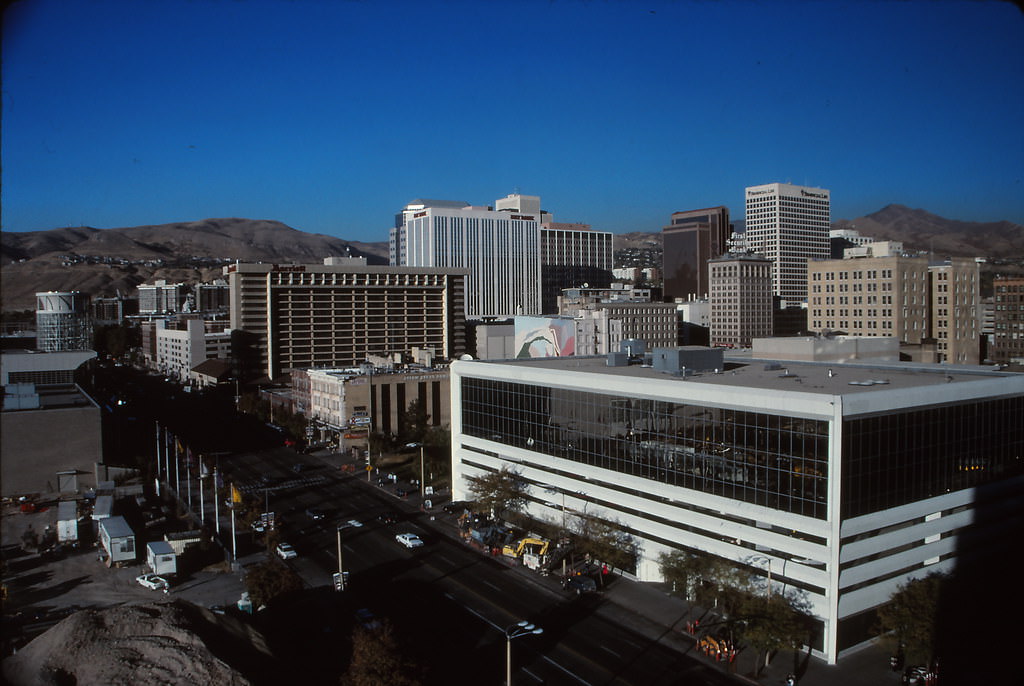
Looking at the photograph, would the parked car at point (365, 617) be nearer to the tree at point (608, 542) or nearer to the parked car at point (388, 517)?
the tree at point (608, 542)

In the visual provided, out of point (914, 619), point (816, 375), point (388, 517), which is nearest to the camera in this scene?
point (914, 619)

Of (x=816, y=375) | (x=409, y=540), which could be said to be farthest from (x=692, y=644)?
(x=409, y=540)

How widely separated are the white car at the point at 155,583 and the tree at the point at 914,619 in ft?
80.9

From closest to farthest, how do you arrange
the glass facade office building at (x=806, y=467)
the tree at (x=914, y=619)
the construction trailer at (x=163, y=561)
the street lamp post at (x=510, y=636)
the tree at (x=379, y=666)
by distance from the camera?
the tree at (x=379, y=666) → the street lamp post at (x=510, y=636) → the tree at (x=914, y=619) → the glass facade office building at (x=806, y=467) → the construction trailer at (x=163, y=561)

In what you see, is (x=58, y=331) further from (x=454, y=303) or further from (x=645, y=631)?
(x=645, y=631)

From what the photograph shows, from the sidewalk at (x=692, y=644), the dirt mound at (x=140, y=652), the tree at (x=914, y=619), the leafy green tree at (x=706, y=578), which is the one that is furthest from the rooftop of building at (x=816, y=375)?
the dirt mound at (x=140, y=652)

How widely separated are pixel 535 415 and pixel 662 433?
7.95 metres

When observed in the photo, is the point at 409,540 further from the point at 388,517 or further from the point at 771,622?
the point at 771,622

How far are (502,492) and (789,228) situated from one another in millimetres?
123309

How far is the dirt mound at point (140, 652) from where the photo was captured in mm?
13859

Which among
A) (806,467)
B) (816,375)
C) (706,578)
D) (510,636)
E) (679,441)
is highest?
(816,375)

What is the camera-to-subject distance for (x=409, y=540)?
32.6m

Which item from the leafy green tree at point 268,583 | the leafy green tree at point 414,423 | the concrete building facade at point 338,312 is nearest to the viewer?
the leafy green tree at point 268,583

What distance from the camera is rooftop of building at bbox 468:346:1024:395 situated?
2634 centimetres
